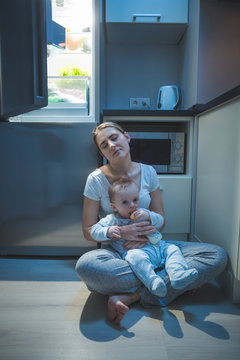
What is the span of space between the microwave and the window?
1.16 ft

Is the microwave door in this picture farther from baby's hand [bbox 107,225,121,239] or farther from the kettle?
baby's hand [bbox 107,225,121,239]

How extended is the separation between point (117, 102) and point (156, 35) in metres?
0.58

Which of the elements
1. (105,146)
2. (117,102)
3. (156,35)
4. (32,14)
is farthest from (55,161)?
(156,35)

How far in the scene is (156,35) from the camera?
185 cm

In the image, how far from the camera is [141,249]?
101 centimetres

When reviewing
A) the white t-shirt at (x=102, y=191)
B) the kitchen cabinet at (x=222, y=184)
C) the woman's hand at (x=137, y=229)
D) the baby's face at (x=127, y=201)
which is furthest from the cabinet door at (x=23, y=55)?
the kitchen cabinet at (x=222, y=184)

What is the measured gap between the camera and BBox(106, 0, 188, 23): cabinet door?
5.37 feet

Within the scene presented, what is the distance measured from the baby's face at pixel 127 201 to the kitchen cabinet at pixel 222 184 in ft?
1.28

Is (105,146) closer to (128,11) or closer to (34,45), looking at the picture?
(34,45)

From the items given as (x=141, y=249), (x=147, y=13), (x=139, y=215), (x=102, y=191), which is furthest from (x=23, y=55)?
(x=147, y=13)

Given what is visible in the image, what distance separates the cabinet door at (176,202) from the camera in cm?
144

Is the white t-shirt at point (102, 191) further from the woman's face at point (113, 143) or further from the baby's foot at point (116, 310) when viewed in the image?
the baby's foot at point (116, 310)

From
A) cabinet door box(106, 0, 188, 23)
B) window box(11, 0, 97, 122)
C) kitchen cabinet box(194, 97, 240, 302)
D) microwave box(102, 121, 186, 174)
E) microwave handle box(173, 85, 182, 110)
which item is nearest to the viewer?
kitchen cabinet box(194, 97, 240, 302)

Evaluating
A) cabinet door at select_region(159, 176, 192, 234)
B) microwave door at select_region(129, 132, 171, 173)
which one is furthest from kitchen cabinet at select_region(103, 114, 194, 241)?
microwave door at select_region(129, 132, 171, 173)
